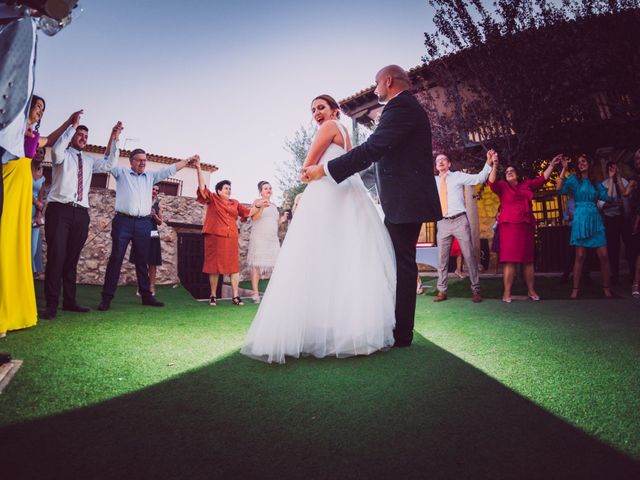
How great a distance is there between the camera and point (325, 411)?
4.84 feet

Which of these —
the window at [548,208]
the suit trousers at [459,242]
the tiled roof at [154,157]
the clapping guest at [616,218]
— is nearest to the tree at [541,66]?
the clapping guest at [616,218]

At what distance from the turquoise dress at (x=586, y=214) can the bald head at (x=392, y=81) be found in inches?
160

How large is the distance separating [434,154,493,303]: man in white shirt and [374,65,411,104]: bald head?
2.90 m

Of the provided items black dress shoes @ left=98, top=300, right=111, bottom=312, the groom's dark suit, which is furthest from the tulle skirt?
black dress shoes @ left=98, top=300, right=111, bottom=312

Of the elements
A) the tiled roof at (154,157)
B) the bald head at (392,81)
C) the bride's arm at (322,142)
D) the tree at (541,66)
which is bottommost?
the bride's arm at (322,142)

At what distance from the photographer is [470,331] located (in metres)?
3.22

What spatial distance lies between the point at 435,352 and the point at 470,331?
3.18ft

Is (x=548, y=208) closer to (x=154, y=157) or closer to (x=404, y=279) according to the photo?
(x=404, y=279)

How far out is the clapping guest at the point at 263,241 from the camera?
20.6 feet

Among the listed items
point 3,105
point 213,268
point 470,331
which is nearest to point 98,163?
point 213,268

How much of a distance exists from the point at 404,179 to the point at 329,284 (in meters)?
0.95

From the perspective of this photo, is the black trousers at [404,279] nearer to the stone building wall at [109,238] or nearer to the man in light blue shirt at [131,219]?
the man in light blue shirt at [131,219]

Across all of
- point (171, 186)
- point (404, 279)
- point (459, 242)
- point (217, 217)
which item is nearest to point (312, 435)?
point (404, 279)

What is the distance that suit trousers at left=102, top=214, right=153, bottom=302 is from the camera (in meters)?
4.61
